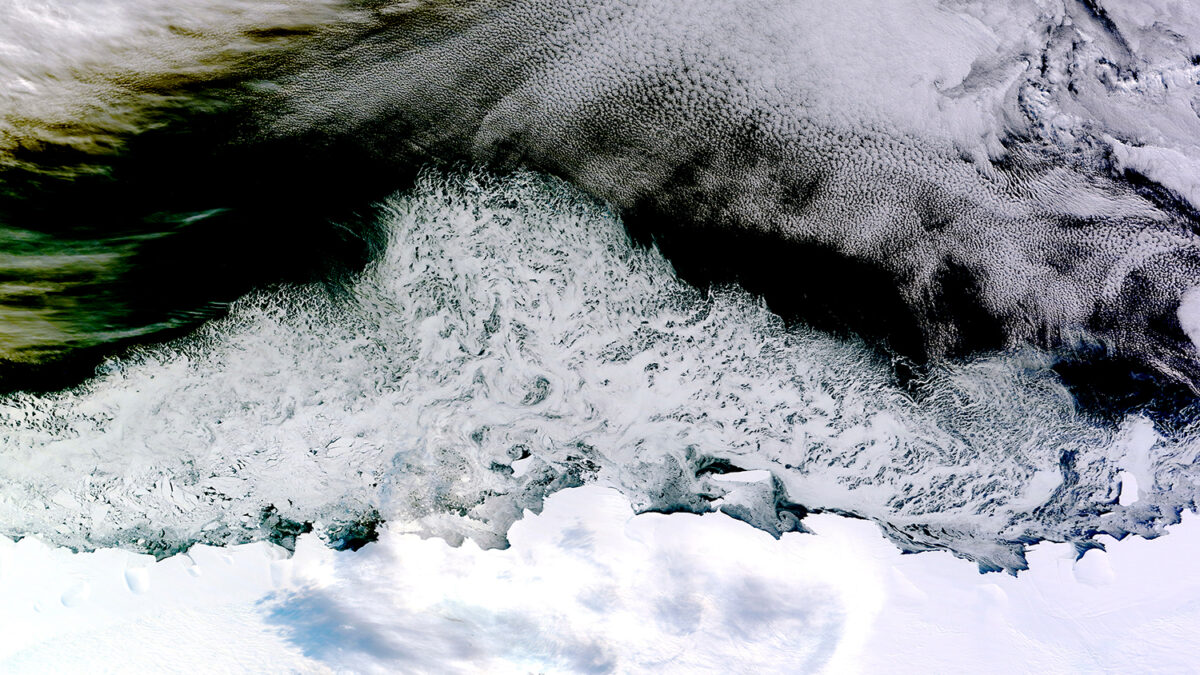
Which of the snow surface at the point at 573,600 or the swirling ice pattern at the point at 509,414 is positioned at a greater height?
the swirling ice pattern at the point at 509,414

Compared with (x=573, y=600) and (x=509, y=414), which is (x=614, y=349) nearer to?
(x=509, y=414)

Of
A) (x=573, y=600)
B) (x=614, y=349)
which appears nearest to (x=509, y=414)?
(x=614, y=349)

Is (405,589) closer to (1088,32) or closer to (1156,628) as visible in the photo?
(1156,628)

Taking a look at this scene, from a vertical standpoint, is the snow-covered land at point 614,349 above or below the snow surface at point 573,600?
above

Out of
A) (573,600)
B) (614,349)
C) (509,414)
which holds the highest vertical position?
(614,349)

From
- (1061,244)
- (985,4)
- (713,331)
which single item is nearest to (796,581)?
(713,331)

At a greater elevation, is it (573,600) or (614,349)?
(614,349)
